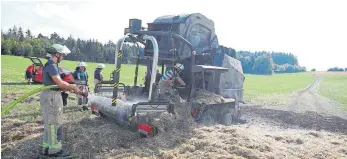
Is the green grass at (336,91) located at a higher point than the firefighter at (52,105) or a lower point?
lower

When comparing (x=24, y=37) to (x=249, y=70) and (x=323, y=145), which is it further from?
(x=323, y=145)

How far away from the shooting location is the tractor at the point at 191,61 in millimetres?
9531

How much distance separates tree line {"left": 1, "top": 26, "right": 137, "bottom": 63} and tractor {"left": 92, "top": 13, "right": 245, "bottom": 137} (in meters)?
63.1

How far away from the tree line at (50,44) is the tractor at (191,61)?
63.1m

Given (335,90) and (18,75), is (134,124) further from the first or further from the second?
(335,90)

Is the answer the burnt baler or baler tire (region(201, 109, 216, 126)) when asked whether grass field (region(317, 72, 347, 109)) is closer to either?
the burnt baler

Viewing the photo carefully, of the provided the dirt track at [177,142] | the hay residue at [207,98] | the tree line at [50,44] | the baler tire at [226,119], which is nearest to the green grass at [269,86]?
the baler tire at [226,119]

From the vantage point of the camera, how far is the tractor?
953cm

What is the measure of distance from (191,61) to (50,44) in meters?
83.4

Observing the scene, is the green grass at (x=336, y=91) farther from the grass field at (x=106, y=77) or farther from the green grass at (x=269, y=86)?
the grass field at (x=106, y=77)

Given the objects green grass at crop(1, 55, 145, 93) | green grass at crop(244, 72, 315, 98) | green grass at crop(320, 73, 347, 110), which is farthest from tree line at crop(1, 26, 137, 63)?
green grass at crop(320, 73, 347, 110)

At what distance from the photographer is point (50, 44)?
85375 millimetres

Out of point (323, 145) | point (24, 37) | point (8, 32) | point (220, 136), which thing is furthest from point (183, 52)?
point (8, 32)

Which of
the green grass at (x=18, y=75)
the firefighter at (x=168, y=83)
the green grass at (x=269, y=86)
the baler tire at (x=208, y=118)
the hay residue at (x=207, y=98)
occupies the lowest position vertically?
the green grass at (x=269, y=86)
